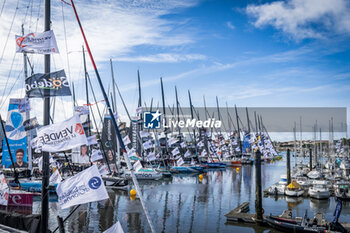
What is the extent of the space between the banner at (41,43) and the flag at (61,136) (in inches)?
102

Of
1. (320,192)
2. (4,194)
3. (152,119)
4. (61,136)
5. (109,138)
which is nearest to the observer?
(61,136)

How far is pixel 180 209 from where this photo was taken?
30609 millimetres

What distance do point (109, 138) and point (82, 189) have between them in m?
37.0

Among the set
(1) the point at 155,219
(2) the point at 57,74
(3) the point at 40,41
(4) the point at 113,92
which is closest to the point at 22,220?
(2) the point at 57,74

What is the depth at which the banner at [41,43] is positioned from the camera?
11195mm

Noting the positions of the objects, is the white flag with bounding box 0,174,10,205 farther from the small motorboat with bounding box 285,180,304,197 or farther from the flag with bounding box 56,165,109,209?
the small motorboat with bounding box 285,180,304,197

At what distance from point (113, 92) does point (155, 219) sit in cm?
2812

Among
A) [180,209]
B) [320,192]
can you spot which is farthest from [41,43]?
[320,192]

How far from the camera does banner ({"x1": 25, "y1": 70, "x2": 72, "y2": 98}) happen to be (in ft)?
36.5

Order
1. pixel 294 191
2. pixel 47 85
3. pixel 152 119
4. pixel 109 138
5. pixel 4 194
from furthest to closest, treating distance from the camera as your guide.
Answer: pixel 152 119, pixel 109 138, pixel 294 191, pixel 4 194, pixel 47 85

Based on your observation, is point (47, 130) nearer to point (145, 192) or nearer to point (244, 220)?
point (244, 220)

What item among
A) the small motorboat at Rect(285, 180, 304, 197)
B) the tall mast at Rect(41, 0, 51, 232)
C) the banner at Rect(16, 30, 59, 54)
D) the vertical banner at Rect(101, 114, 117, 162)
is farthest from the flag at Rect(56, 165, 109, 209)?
the vertical banner at Rect(101, 114, 117, 162)

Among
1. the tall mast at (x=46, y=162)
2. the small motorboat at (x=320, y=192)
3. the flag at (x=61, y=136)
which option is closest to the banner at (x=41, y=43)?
the tall mast at (x=46, y=162)

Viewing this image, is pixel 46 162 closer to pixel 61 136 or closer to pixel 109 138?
pixel 61 136
